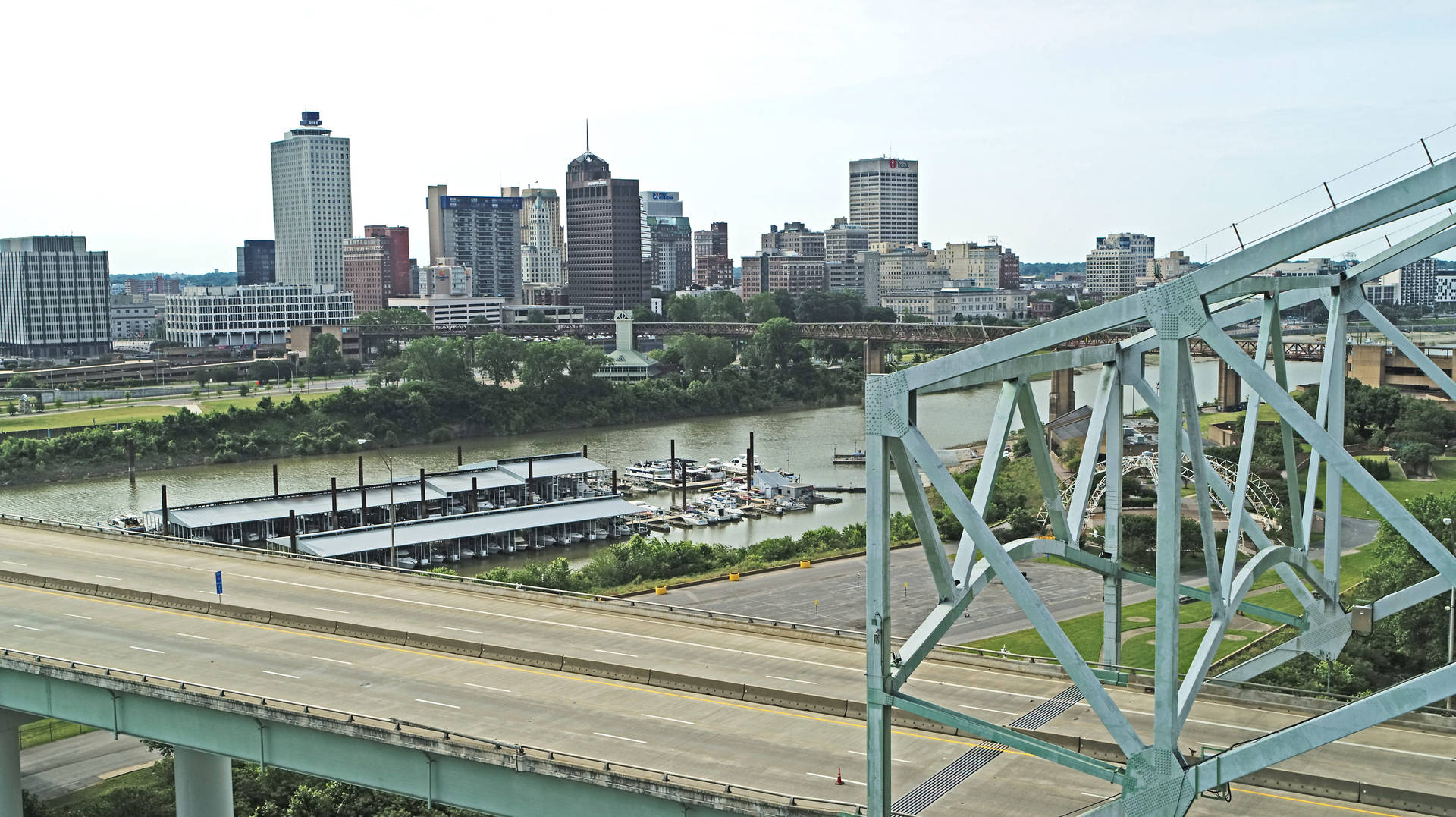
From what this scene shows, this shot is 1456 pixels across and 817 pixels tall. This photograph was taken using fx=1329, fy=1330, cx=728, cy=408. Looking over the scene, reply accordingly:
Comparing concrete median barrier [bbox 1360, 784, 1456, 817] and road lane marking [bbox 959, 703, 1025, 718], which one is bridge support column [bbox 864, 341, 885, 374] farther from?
concrete median barrier [bbox 1360, 784, 1456, 817]

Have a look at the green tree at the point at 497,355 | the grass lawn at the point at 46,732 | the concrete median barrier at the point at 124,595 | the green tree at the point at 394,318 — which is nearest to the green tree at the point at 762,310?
the green tree at the point at 394,318

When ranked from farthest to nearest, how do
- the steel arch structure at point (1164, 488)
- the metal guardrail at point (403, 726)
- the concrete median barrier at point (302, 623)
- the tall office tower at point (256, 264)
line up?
the tall office tower at point (256, 264), the concrete median barrier at point (302, 623), the metal guardrail at point (403, 726), the steel arch structure at point (1164, 488)

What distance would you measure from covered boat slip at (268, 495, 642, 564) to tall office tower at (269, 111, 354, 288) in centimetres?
14415

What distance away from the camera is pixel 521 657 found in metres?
18.0

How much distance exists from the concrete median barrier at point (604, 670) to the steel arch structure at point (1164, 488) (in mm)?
7177

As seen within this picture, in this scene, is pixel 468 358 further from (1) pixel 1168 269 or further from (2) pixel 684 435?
(1) pixel 1168 269

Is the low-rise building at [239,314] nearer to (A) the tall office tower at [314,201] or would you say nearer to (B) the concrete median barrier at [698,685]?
(A) the tall office tower at [314,201]

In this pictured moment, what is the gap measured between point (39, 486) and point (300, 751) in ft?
143

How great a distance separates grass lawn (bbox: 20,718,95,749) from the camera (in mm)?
22609

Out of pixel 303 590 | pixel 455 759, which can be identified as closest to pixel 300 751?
pixel 455 759

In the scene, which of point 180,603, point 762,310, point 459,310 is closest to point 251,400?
point 762,310

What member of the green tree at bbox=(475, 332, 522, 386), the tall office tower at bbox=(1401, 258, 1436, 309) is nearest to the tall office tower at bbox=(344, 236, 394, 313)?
the green tree at bbox=(475, 332, 522, 386)

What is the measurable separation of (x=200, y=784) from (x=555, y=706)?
5264 millimetres

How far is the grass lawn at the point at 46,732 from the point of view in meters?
22.6
